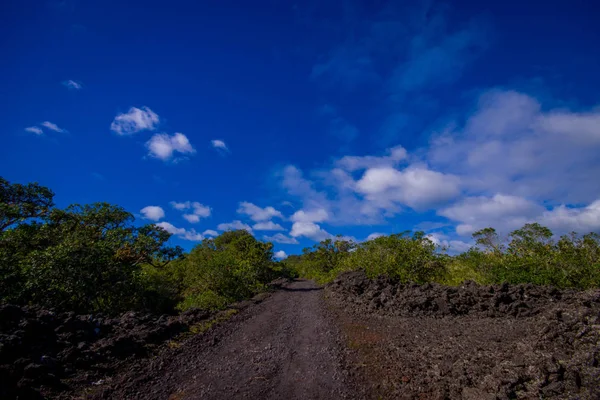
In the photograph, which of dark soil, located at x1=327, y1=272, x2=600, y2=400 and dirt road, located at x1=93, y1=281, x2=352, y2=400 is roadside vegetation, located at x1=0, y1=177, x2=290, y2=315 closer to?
dirt road, located at x1=93, y1=281, x2=352, y2=400

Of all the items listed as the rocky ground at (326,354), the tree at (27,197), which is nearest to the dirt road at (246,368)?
the rocky ground at (326,354)

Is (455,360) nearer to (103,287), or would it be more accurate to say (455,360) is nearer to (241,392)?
(241,392)

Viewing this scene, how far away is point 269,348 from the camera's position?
9.71 metres

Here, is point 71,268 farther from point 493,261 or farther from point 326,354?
point 493,261

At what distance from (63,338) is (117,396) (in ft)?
11.7

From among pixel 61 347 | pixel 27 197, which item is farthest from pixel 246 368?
pixel 27 197

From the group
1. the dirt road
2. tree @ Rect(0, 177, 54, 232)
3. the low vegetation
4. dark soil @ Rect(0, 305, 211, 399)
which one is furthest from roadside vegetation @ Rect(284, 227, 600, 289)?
tree @ Rect(0, 177, 54, 232)

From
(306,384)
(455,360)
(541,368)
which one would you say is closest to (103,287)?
(306,384)

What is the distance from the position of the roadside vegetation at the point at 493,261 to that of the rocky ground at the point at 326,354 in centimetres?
202

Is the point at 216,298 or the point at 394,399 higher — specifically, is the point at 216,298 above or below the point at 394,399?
above

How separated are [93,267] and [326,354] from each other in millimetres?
10617

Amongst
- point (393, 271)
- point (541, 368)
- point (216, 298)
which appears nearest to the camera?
point (541, 368)

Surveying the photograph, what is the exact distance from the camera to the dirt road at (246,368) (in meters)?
6.61

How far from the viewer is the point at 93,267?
1173 cm
